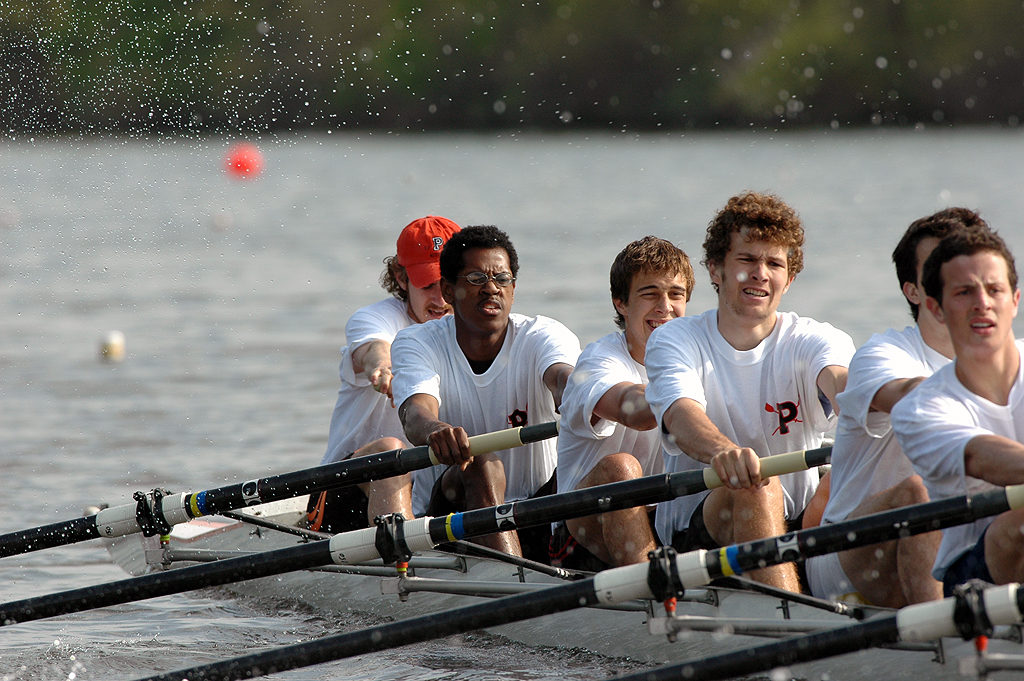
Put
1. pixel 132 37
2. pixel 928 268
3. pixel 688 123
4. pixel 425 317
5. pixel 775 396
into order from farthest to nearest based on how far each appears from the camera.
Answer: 1. pixel 688 123
2. pixel 132 37
3. pixel 425 317
4. pixel 775 396
5. pixel 928 268

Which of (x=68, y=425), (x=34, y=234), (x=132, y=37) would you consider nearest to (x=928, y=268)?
(x=68, y=425)

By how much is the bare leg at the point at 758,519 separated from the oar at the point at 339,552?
143 millimetres

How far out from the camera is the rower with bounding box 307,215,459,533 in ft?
18.6

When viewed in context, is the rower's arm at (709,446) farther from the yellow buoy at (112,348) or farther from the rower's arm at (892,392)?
the yellow buoy at (112,348)

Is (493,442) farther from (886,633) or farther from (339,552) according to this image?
(886,633)

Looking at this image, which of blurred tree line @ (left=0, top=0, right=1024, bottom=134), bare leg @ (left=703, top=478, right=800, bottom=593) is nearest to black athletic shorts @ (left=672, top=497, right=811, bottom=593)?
bare leg @ (left=703, top=478, right=800, bottom=593)

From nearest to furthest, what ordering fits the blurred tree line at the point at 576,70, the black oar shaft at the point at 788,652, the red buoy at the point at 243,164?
1. the black oar shaft at the point at 788,652
2. the red buoy at the point at 243,164
3. the blurred tree line at the point at 576,70

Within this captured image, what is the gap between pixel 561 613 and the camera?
14.9 feet

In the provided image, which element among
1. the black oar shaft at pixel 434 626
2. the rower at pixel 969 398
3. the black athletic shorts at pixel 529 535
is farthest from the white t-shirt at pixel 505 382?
the rower at pixel 969 398

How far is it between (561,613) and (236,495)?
48.8 inches

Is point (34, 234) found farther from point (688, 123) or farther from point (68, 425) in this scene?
point (688, 123)

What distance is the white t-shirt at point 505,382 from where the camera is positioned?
5.11 metres

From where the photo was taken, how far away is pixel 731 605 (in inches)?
156

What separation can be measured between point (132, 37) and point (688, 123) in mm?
20709
